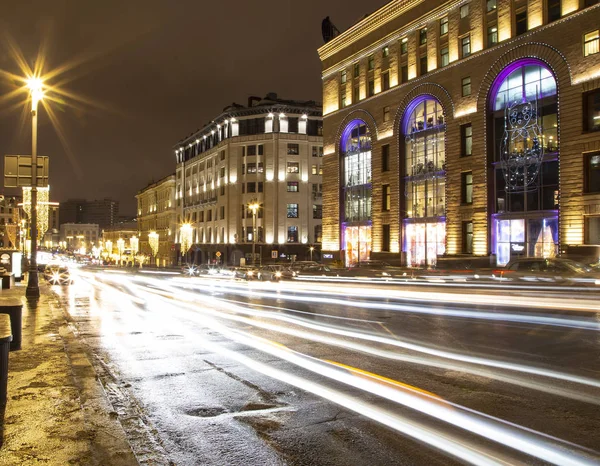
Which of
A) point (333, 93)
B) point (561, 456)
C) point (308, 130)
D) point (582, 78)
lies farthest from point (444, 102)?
point (561, 456)

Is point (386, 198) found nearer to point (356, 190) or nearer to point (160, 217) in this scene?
point (356, 190)

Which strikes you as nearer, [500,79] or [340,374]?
[340,374]

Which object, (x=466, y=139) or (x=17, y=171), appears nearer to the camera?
(x=17, y=171)

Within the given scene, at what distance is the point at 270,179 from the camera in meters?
73.5

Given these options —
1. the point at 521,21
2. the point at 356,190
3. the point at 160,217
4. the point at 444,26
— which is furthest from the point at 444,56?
the point at 160,217

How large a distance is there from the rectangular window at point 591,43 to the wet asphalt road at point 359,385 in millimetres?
21947

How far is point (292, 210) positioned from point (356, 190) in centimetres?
2098

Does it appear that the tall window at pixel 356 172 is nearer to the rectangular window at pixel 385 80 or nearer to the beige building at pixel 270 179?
the rectangular window at pixel 385 80

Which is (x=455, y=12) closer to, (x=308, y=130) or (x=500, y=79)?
(x=500, y=79)

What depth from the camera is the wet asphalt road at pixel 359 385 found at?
5.54 meters

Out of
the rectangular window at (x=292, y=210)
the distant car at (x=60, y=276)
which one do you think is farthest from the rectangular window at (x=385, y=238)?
the distant car at (x=60, y=276)

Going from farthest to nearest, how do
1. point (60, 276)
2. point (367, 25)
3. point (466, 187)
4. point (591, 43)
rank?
point (367, 25), point (466, 187), point (60, 276), point (591, 43)

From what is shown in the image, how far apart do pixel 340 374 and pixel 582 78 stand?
3138 centimetres

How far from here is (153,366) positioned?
9758 mm
